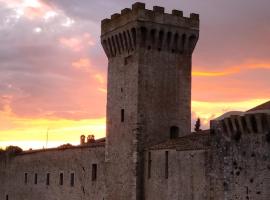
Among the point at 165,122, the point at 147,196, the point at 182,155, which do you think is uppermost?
the point at 165,122

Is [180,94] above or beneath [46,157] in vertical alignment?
above

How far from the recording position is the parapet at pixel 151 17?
31.4m

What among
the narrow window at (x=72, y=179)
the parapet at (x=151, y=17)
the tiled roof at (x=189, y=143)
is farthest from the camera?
the narrow window at (x=72, y=179)

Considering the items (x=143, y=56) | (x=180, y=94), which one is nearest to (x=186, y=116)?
(x=180, y=94)

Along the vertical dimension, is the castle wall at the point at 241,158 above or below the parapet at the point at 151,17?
below

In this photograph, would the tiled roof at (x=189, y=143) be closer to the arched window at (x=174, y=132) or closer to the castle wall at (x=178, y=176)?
the castle wall at (x=178, y=176)

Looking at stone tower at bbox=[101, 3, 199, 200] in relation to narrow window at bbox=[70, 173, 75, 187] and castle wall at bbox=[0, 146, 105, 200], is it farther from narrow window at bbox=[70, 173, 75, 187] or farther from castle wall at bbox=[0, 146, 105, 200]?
narrow window at bbox=[70, 173, 75, 187]

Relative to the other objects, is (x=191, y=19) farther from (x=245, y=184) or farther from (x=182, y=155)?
(x=245, y=184)

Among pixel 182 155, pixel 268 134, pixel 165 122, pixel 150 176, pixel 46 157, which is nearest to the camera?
pixel 268 134

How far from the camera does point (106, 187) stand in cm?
3344

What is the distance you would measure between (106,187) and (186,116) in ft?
19.5

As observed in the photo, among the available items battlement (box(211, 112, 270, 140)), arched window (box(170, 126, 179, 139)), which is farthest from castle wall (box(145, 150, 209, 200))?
battlement (box(211, 112, 270, 140))

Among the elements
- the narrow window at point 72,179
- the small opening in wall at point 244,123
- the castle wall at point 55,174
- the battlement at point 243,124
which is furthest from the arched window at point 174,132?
the small opening in wall at point 244,123

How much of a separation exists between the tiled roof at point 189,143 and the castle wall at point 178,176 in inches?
7.6
